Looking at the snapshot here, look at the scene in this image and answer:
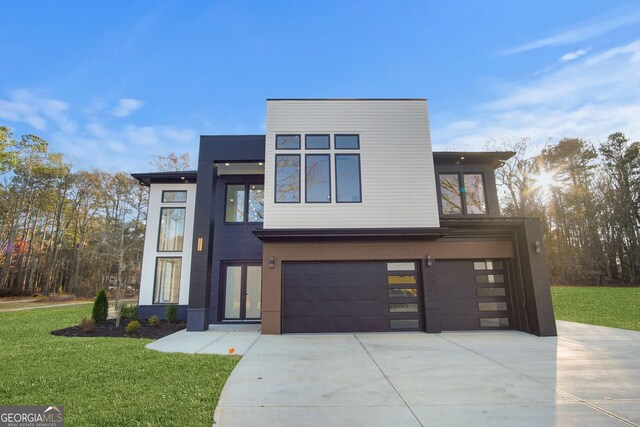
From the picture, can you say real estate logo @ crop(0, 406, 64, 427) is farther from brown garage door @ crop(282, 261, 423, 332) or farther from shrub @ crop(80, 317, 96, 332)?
shrub @ crop(80, 317, 96, 332)

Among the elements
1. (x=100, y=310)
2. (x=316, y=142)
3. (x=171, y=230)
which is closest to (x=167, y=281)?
(x=171, y=230)

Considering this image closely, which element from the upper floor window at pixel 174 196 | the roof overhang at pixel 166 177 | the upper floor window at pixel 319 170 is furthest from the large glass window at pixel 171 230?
the upper floor window at pixel 319 170

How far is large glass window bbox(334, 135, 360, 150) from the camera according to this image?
30.2 ft

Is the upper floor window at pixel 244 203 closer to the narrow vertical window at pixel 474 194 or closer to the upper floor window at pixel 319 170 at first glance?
the upper floor window at pixel 319 170

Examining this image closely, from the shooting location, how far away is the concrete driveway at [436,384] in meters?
3.18

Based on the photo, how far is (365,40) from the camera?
424 inches

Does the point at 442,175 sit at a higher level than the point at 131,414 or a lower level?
higher

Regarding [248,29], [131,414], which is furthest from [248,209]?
[131,414]

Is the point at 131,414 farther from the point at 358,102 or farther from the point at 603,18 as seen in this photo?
the point at 603,18

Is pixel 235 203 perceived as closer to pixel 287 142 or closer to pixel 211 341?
pixel 287 142

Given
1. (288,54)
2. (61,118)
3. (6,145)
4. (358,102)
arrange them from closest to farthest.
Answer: (358,102)
(288,54)
(61,118)
(6,145)

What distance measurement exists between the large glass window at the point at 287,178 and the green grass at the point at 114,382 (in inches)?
179

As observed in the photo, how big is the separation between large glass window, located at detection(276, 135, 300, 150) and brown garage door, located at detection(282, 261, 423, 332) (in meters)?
3.43

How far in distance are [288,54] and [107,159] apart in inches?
851
